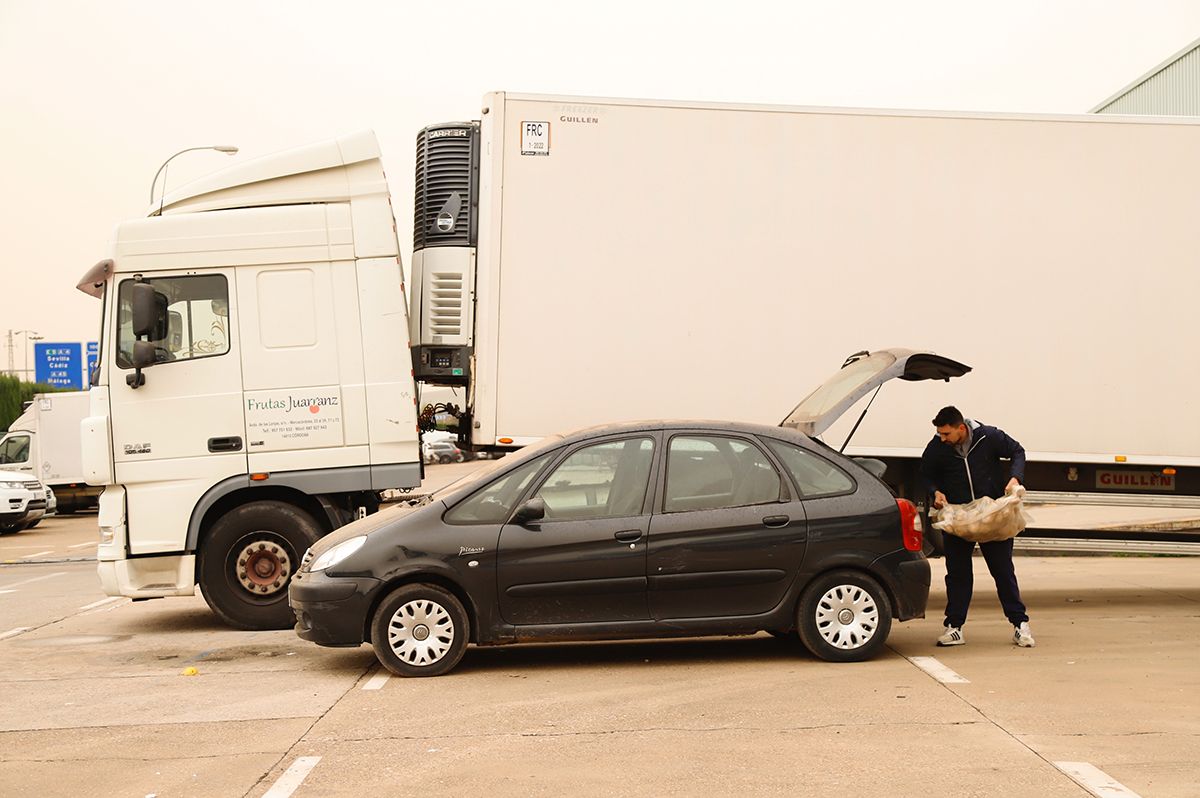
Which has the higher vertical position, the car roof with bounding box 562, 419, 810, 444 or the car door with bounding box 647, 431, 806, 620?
the car roof with bounding box 562, 419, 810, 444

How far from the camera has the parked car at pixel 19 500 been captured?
25234mm

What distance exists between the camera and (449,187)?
35.3ft

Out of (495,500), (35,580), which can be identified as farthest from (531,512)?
(35,580)

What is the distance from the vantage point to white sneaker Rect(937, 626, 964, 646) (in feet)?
Answer: 29.7

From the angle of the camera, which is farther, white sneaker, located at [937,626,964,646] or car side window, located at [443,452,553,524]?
white sneaker, located at [937,626,964,646]

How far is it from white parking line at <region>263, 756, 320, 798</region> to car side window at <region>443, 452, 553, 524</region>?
2.29 meters

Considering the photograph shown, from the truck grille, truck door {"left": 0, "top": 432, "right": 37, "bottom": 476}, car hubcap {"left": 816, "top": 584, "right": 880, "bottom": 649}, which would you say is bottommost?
truck door {"left": 0, "top": 432, "right": 37, "bottom": 476}

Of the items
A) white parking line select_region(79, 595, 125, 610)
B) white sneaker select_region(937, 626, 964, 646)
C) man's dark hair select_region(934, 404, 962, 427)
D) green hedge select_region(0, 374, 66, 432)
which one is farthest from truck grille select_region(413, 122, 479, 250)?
green hedge select_region(0, 374, 66, 432)

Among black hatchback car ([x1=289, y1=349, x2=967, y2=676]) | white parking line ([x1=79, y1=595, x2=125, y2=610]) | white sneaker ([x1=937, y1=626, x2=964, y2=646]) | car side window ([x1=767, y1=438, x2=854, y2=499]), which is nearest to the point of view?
black hatchback car ([x1=289, y1=349, x2=967, y2=676])

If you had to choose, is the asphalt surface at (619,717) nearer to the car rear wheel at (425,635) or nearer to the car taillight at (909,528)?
the car rear wheel at (425,635)

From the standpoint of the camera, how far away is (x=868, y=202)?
10.6m

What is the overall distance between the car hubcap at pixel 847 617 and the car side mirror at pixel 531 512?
72.1 inches

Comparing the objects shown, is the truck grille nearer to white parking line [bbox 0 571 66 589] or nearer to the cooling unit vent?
the cooling unit vent

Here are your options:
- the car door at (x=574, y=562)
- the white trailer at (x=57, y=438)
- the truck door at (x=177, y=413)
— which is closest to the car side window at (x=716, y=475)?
the car door at (x=574, y=562)
